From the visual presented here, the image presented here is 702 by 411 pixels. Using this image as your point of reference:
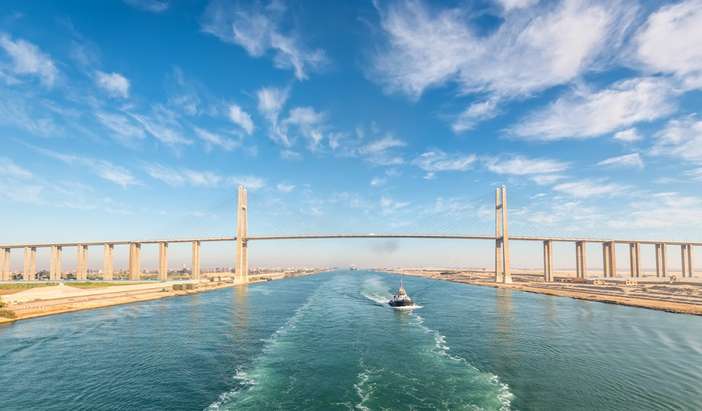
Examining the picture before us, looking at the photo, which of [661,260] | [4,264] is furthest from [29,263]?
[661,260]

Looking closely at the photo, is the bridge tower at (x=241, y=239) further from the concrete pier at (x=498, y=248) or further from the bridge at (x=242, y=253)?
the concrete pier at (x=498, y=248)

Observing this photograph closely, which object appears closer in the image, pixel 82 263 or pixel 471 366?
pixel 471 366

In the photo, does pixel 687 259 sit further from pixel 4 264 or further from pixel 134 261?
pixel 4 264

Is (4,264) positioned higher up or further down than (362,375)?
further down

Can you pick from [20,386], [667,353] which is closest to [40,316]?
[20,386]

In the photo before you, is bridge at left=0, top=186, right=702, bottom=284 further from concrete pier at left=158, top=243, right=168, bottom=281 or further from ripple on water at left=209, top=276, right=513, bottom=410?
ripple on water at left=209, top=276, right=513, bottom=410

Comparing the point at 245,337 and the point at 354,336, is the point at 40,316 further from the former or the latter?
the point at 354,336
